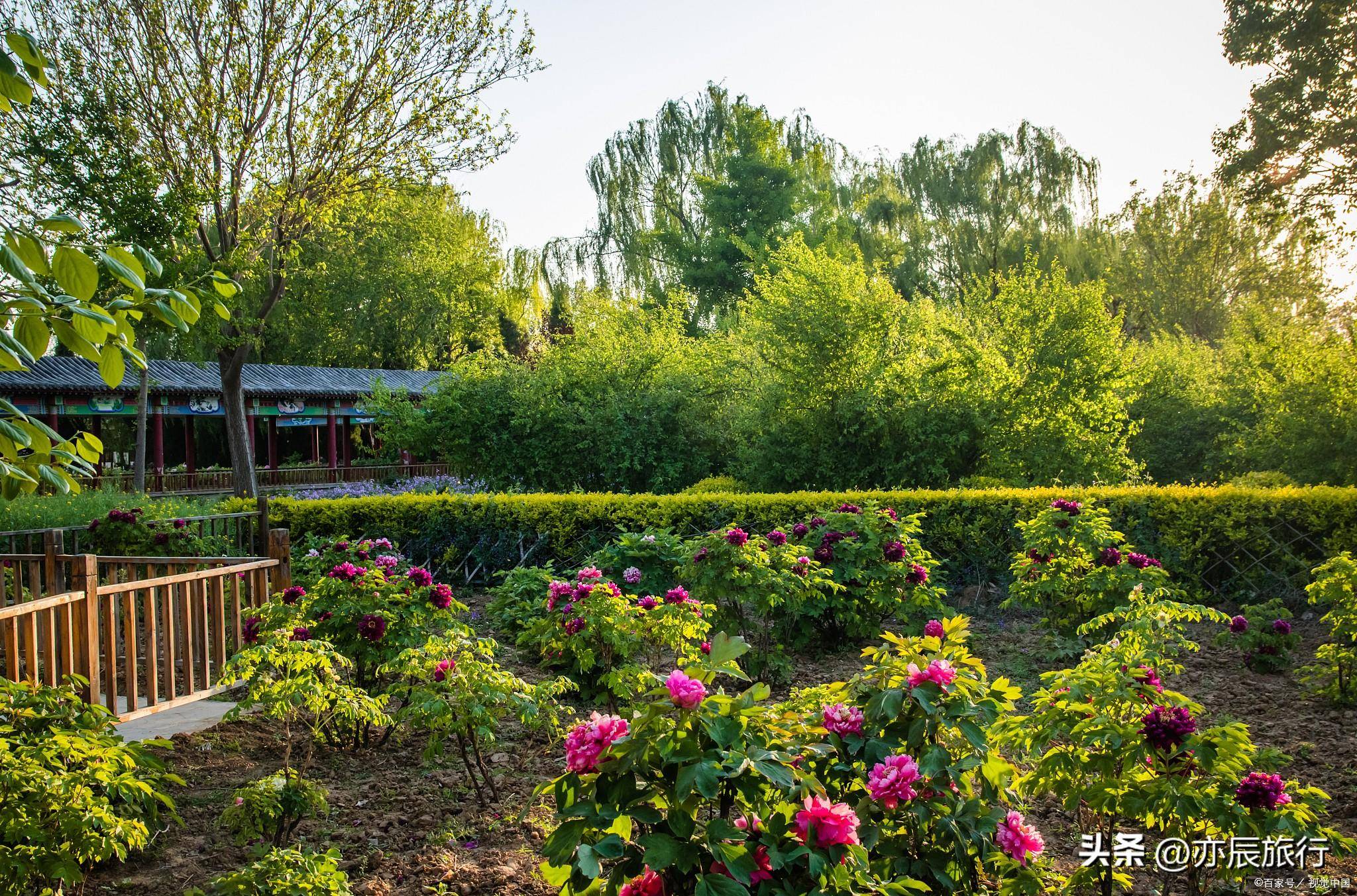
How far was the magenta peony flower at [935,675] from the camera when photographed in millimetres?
2379

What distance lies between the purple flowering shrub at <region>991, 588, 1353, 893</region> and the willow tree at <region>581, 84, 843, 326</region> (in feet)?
80.8

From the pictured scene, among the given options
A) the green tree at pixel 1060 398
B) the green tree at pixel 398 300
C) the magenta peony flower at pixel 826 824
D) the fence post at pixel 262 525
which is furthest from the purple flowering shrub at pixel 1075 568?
the green tree at pixel 398 300

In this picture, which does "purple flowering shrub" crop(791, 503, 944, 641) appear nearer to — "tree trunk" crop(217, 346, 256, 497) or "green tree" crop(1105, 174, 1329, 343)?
"tree trunk" crop(217, 346, 256, 497)

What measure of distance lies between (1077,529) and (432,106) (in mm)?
16303

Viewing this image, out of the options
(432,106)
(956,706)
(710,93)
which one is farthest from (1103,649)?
(710,93)

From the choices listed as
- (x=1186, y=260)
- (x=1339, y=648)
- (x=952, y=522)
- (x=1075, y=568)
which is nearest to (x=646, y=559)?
(x=952, y=522)

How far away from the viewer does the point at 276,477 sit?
2580 centimetres

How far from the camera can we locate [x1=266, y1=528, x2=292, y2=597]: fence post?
584 centimetres

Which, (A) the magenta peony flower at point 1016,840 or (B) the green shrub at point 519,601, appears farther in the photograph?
(B) the green shrub at point 519,601

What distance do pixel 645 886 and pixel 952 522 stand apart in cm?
690

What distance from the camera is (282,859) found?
8.52 ft

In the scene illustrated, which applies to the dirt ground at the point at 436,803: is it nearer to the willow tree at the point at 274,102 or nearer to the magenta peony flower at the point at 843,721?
the magenta peony flower at the point at 843,721

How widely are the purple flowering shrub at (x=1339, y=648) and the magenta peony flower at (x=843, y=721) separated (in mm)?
4027

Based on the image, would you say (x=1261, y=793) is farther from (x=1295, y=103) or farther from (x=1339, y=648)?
(x=1295, y=103)
